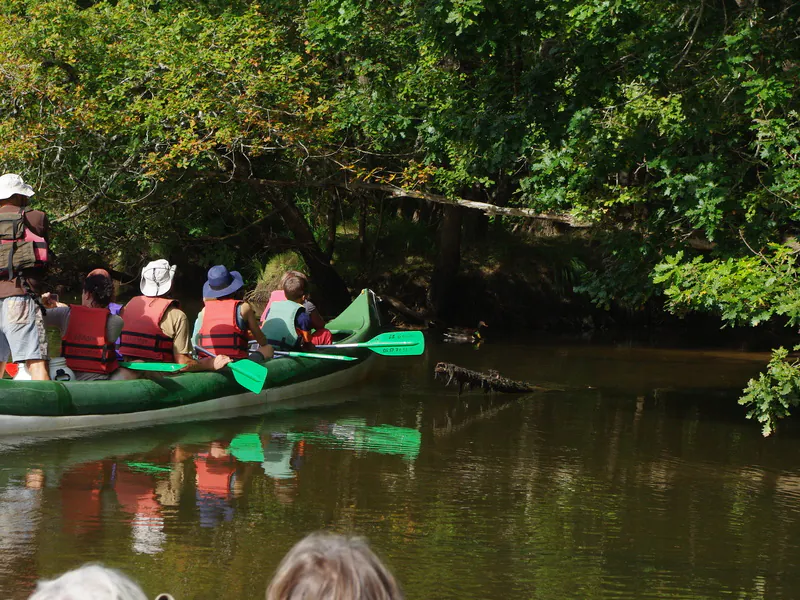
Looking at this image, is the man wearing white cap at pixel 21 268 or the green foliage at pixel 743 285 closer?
the man wearing white cap at pixel 21 268

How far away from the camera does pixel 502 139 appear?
956 cm

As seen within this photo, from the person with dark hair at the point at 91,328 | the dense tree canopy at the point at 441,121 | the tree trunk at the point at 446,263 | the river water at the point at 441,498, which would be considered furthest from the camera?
the tree trunk at the point at 446,263

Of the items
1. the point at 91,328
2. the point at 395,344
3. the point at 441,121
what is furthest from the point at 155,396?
the point at 441,121

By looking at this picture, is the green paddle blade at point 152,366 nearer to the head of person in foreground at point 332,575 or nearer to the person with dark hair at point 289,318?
the person with dark hair at point 289,318

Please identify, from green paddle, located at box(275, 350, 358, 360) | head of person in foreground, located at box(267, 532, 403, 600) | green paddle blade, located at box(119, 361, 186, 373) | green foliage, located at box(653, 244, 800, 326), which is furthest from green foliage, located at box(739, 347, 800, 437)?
head of person in foreground, located at box(267, 532, 403, 600)

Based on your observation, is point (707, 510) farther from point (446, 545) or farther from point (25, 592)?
point (25, 592)

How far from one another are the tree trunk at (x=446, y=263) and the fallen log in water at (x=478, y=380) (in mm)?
5743

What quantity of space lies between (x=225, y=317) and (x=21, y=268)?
2005mm

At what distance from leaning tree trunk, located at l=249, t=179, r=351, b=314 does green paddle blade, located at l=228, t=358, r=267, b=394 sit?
728cm

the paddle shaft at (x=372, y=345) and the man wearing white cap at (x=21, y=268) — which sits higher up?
the man wearing white cap at (x=21, y=268)

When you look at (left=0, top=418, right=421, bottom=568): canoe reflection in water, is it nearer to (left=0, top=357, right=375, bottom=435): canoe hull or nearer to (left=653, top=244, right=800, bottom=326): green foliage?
(left=0, top=357, right=375, bottom=435): canoe hull

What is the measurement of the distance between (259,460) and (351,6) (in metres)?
5.87

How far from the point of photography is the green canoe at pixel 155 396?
24.5 feet

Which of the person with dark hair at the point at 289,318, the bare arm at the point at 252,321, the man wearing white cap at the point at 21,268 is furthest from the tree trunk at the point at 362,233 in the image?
the man wearing white cap at the point at 21,268
